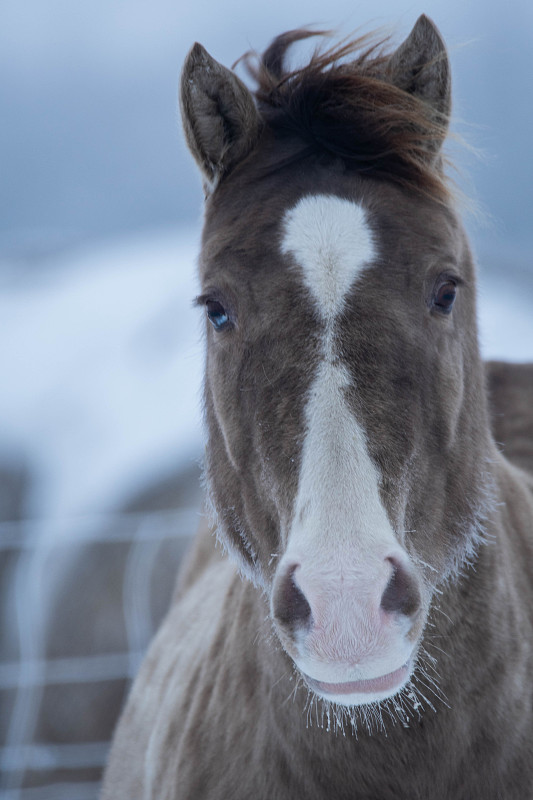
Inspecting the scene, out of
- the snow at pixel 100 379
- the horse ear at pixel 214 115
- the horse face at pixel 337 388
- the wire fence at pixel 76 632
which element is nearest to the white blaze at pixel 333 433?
the horse face at pixel 337 388

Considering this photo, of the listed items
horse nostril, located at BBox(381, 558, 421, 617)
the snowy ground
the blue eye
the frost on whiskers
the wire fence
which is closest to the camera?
horse nostril, located at BBox(381, 558, 421, 617)

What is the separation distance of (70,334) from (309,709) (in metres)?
7.55

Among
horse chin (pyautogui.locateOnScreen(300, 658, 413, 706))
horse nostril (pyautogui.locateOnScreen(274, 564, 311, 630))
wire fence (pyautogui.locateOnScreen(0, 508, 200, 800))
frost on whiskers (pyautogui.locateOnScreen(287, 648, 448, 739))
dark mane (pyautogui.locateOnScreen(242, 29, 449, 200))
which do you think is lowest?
wire fence (pyautogui.locateOnScreen(0, 508, 200, 800))

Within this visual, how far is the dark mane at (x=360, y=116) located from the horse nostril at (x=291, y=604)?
3.28 feet

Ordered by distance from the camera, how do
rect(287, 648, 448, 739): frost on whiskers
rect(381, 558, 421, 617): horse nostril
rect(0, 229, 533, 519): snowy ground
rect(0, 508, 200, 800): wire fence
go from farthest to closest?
rect(0, 229, 533, 519): snowy ground
rect(0, 508, 200, 800): wire fence
rect(287, 648, 448, 739): frost on whiskers
rect(381, 558, 421, 617): horse nostril

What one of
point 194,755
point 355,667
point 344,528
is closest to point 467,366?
point 344,528

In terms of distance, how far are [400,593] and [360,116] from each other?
3.78ft

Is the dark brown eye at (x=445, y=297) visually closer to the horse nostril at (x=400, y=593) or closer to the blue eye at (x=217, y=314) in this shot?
the blue eye at (x=217, y=314)

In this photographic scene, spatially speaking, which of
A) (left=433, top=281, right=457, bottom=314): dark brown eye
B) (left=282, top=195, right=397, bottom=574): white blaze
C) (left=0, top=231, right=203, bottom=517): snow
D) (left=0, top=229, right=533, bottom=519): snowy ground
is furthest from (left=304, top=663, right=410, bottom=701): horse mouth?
(left=0, top=229, right=533, bottom=519): snowy ground

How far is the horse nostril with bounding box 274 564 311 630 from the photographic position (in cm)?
127

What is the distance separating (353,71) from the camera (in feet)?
5.98

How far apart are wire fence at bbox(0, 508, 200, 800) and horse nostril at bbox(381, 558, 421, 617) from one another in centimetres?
433

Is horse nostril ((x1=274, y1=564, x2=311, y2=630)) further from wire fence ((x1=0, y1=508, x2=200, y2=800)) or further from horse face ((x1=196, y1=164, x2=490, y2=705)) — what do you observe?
wire fence ((x1=0, y1=508, x2=200, y2=800))

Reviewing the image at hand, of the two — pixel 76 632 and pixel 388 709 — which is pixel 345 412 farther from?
pixel 76 632
